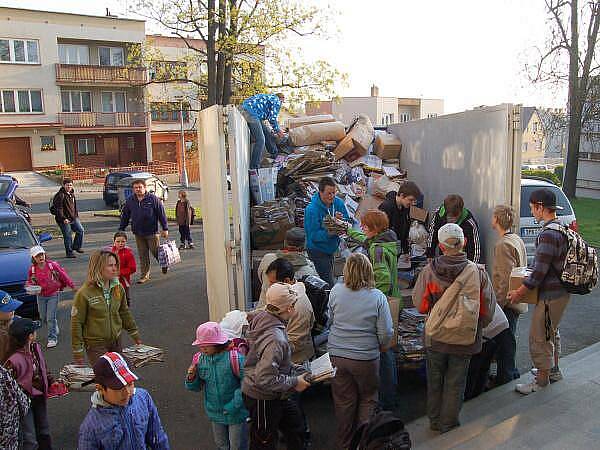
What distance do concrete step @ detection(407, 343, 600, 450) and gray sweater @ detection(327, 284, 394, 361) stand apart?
0.98 meters

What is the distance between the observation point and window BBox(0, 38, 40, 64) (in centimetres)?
3538

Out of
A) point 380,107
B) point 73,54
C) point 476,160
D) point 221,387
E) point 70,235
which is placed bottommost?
point 70,235

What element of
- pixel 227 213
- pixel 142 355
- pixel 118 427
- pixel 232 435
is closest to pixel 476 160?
pixel 227 213

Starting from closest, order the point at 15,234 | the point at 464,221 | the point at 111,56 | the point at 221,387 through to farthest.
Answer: the point at 221,387 < the point at 464,221 < the point at 15,234 < the point at 111,56

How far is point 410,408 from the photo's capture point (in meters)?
5.17

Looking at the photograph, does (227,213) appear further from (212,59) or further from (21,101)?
(21,101)

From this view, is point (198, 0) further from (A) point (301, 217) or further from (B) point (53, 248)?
(A) point (301, 217)

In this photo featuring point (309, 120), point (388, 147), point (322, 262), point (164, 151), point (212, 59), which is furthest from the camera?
point (164, 151)

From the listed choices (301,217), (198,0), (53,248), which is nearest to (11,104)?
(198,0)

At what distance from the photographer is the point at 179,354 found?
6.66 metres

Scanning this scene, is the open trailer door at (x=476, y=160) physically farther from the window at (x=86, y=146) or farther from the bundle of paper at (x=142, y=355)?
the window at (x=86, y=146)

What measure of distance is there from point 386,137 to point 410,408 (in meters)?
5.72

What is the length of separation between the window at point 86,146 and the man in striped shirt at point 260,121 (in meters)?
34.0

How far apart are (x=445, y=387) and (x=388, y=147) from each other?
5901 millimetres
